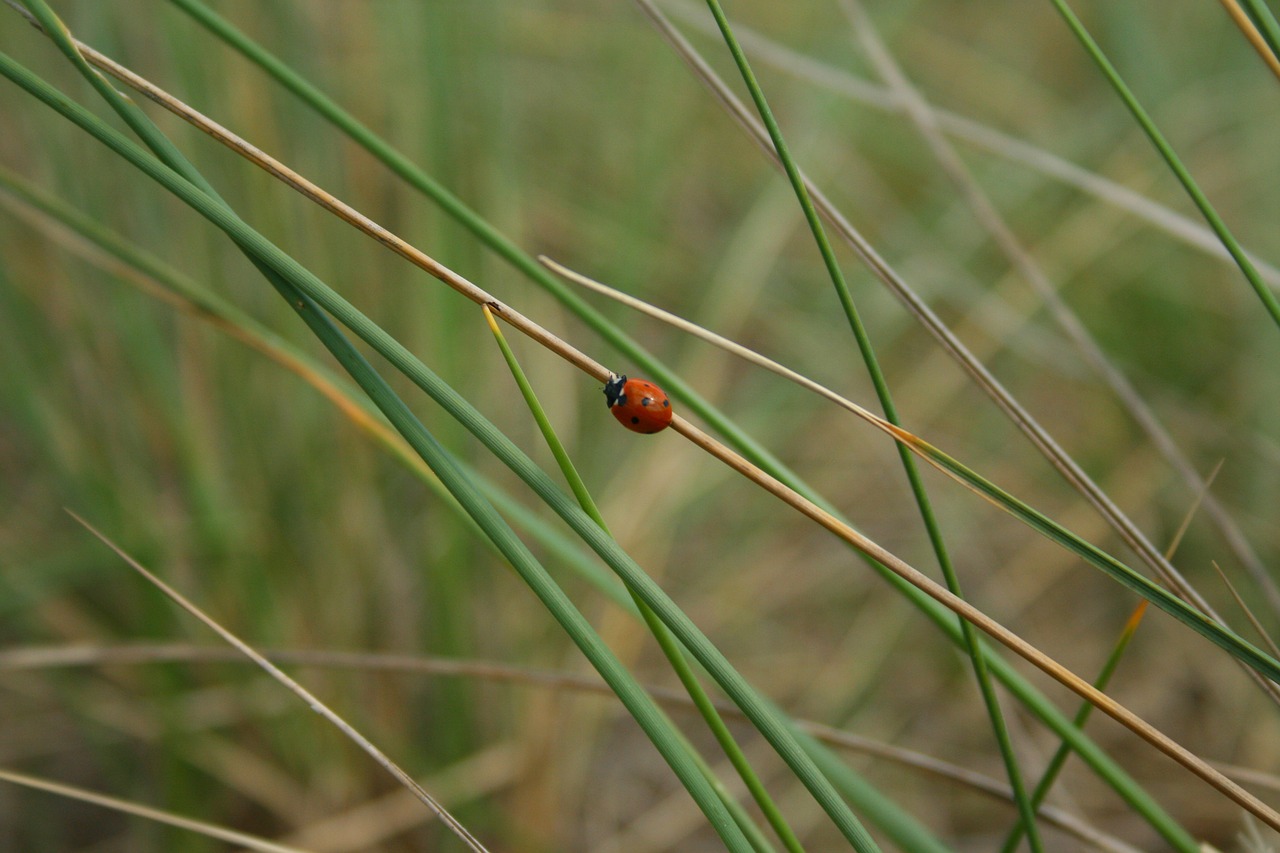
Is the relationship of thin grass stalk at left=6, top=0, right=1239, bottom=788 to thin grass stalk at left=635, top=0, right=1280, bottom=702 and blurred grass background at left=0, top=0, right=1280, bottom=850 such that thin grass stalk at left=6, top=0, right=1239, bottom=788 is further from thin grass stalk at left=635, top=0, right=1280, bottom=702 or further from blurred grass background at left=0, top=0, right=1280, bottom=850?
blurred grass background at left=0, top=0, right=1280, bottom=850

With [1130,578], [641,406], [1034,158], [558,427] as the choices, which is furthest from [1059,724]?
[558,427]

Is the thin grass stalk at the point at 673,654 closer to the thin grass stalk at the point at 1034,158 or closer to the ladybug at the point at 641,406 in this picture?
the ladybug at the point at 641,406

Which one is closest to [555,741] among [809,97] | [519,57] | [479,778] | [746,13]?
[479,778]

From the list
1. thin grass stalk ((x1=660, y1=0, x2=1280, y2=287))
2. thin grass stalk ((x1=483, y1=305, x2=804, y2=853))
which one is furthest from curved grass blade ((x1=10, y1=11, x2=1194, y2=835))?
thin grass stalk ((x1=660, y1=0, x2=1280, y2=287))

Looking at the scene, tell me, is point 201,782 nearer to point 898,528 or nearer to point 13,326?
point 13,326

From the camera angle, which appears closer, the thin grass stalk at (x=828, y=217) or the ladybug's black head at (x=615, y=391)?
the thin grass stalk at (x=828, y=217)

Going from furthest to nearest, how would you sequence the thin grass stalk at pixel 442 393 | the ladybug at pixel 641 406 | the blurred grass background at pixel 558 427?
1. the blurred grass background at pixel 558 427
2. the ladybug at pixel 641 406
3. the thin grass stalk at pixel 442 393

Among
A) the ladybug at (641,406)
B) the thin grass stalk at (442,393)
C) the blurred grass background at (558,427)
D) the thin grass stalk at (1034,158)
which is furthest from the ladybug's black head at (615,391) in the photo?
the thin grass stalk at (1034,158)
